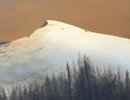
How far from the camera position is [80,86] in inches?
2908

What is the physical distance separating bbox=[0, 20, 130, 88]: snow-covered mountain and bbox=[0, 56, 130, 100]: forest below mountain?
2.74 feet

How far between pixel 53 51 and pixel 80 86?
4.82 meters

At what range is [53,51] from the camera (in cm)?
7538

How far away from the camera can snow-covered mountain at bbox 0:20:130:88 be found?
73.7 metres

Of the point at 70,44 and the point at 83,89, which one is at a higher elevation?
the point at 70,44

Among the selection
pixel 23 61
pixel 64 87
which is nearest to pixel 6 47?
pixel 23 61

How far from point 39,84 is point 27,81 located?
130cm

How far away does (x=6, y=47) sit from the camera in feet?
249

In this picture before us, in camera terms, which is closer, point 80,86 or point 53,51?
point 80,86

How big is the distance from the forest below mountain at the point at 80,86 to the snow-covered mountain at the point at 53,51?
84 centimetres

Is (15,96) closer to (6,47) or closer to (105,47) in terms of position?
(6,47)

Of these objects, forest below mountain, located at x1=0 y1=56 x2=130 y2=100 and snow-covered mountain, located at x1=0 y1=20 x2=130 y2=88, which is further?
snow-covered mountain, located at x1=0 y1=20 x2=130 y2=88

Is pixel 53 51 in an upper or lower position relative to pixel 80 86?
upper

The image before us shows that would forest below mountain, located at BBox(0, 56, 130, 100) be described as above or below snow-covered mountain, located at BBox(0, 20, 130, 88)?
below
